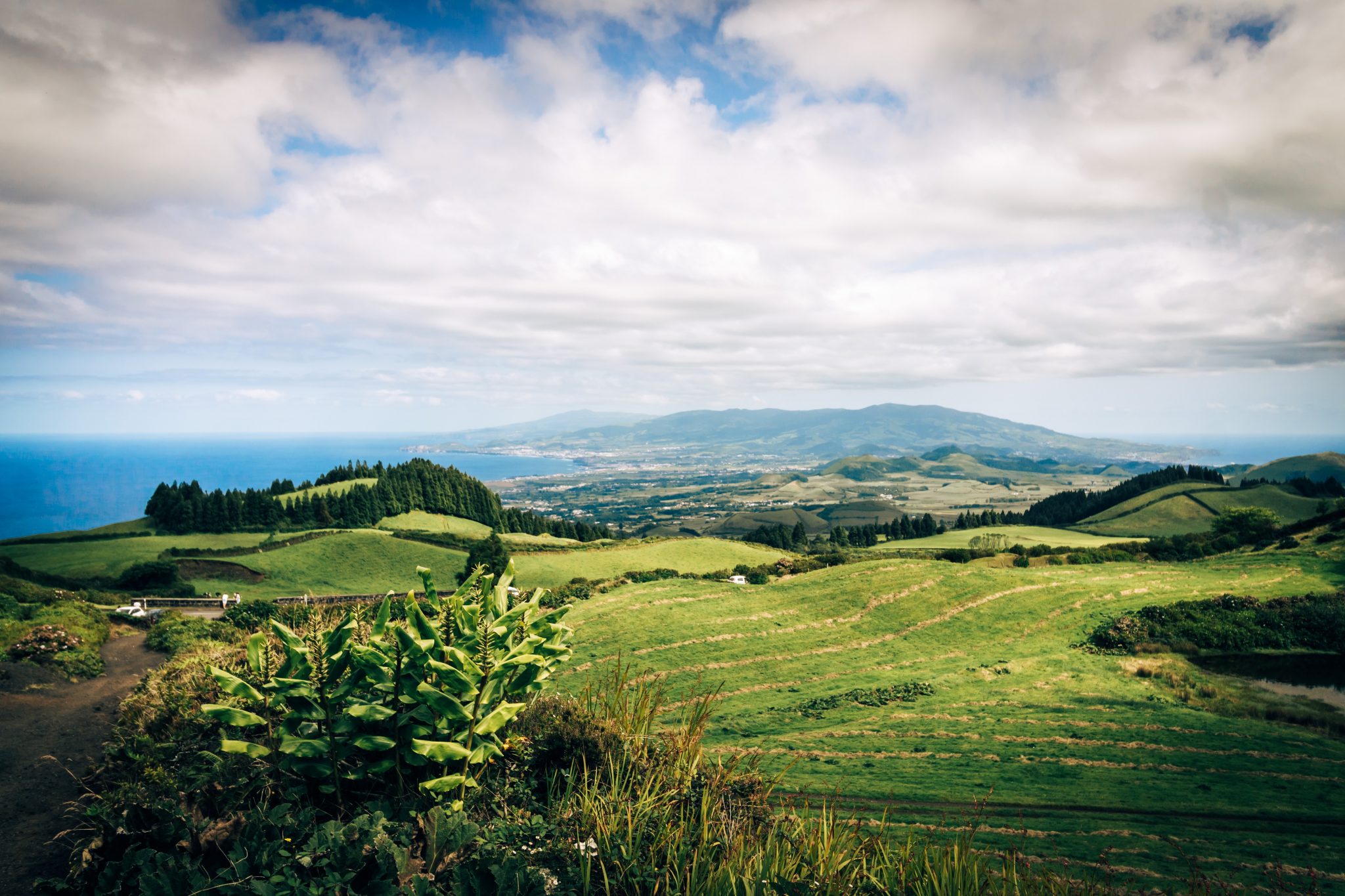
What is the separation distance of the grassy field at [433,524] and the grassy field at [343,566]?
41.4 feet

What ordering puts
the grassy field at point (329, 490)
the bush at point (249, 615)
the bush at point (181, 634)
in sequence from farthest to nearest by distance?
1. the grassy field at point (329, 490)
2. the bush at point (249, 615)
3. the bush at point (181, 634)

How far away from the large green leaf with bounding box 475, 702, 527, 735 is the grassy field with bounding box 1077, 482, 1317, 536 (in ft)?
378

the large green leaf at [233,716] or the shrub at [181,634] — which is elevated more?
the large green leaf at [233,716]

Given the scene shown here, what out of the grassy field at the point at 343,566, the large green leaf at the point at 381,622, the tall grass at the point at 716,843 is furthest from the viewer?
the grassy field at the point at 343,566

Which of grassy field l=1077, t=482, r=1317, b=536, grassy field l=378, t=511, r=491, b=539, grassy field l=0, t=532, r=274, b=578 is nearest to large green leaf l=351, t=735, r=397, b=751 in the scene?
grassy field l=0, t=532, r=274, b=578

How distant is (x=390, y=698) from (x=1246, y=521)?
6815 centimetres

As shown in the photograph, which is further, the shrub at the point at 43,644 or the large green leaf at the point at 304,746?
the shrub at the point at 43,644

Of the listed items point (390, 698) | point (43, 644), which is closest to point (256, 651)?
point (390, 698)

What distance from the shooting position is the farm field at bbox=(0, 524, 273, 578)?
49375mm

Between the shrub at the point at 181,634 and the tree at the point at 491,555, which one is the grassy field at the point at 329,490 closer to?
the tree at the point at 491,555

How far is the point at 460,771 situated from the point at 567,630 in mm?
1317

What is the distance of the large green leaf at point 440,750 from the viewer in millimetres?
4195

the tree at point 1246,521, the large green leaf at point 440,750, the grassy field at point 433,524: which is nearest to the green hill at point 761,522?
the grassy field at point 433,524

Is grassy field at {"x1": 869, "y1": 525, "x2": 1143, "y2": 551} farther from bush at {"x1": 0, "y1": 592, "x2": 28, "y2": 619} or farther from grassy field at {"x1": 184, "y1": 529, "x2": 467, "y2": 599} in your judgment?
bush at {"x1": 0, "y1": 592, "x2": 28, "y2": 619}
